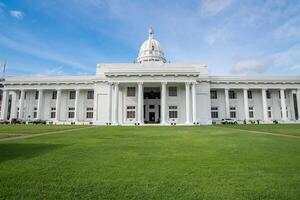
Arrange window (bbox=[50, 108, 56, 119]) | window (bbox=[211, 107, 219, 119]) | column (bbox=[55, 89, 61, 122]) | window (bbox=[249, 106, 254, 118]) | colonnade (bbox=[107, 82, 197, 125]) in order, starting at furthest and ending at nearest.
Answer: window (bbox=[50, 108, 56, 119]) → window (bbox=[249, 106, 254, 118]) → window (bbox=[211, 107, 219, 119]) → column (bbox=[55, 89, 61, 122]) → colonnade (bbox=[107, 82, 197, 125])

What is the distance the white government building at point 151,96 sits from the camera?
46275 mm

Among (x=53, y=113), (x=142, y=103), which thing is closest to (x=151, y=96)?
(x=142, y=103)

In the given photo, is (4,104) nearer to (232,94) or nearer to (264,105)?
(232,94)

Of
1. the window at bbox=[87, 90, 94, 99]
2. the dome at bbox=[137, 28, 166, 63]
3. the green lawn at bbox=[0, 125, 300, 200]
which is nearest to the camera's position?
the green lawn at bbox=[0, 125, 300, 200]

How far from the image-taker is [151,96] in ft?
178

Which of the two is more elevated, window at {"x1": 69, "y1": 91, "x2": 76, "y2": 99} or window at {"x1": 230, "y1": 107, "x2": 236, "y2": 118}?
window at {"x1": 69, "y1": 91, "x2": 76, "y2": 99}

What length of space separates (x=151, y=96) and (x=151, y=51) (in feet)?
63.8

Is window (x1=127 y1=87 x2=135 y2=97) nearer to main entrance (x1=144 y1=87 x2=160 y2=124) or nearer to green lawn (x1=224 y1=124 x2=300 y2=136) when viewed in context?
main entrance (x1=144 y1=87 x2=160 y2=124)

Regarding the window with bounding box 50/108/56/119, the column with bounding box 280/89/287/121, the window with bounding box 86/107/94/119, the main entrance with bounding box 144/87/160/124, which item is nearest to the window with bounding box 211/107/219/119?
the main entrance with bounding box 144/87/160/124

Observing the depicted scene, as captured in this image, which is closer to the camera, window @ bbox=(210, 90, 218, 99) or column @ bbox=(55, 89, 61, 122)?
column @ bbox=(55, 89, 61, 122)

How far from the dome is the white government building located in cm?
1135

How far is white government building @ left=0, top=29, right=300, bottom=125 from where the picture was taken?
152 ft

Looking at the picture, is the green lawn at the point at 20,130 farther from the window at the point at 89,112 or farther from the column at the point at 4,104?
the column at the point at 4,104

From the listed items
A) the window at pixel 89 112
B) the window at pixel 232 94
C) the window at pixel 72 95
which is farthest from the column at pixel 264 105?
the window at pixel 72 95
